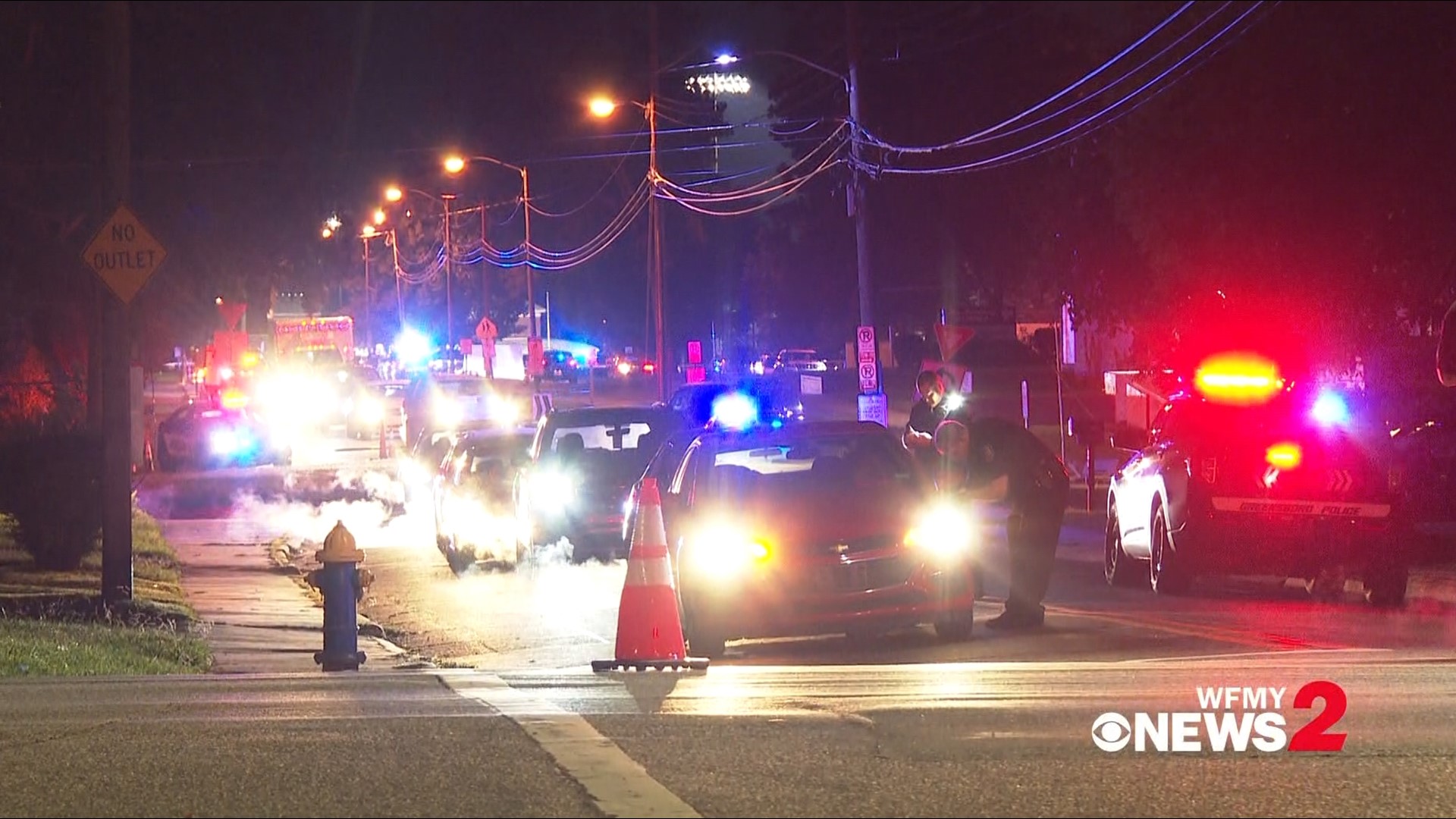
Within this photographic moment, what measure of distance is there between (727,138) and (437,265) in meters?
34.5

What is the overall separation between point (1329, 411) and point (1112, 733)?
852 centimetres

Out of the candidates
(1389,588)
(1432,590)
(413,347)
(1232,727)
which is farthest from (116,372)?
(413,347)

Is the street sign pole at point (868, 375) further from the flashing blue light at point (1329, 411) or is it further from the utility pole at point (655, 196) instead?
the flashing blue light at point (1329, 411)

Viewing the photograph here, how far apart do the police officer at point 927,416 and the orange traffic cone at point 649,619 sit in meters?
4.15

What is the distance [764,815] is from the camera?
21.1 ft

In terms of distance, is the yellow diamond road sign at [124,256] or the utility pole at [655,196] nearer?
the yellow diamond road sign at [124,256]

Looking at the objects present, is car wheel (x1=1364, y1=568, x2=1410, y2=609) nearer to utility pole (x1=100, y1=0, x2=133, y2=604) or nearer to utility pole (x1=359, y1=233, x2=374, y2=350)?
utility pole (x1=100, y1=0, x2=133, y2=604)

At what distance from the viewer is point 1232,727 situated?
25.7 ft

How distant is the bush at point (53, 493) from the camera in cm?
1833

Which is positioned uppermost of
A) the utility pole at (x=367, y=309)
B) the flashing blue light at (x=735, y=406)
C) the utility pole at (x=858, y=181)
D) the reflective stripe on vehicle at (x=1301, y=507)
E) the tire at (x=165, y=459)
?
the utility pole at (x=367, y=309)

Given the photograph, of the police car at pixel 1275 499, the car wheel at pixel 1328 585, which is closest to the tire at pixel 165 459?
the police car at pixel 1275 499

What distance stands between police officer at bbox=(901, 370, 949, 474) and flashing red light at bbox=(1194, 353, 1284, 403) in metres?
2.30

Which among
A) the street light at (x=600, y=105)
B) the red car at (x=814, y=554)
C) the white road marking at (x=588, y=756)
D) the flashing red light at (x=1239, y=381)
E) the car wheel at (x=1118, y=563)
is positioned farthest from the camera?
the street light at (x=600, y=105)

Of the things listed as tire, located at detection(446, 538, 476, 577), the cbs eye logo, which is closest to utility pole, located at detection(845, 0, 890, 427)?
tire, located at detection(446, 538, 476, 577)
